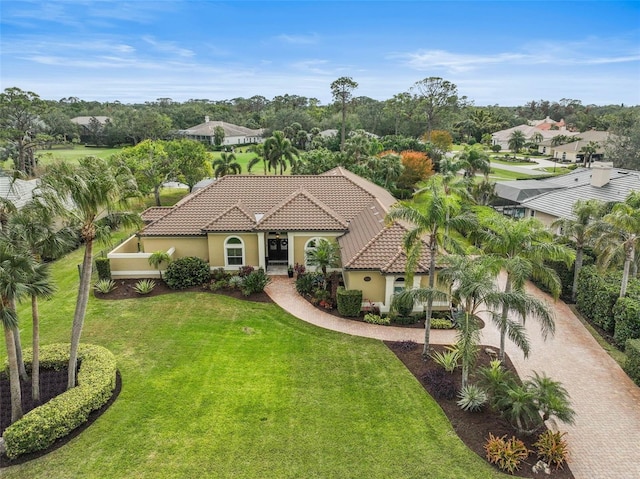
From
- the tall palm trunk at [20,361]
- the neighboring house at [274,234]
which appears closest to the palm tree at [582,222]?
the neighboring house at [274,234]

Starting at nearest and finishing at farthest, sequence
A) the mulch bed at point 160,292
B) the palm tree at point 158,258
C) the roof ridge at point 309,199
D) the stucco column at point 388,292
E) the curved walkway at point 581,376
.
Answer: the curved walkway at point 581,376, the stucco column at point 388,292, the mulch bed at point 160,292, the palm tree at point 158,258, the roof ridge at point 309,199

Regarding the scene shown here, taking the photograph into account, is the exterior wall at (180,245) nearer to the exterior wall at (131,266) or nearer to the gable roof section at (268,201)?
the gable roof section at (268,201)

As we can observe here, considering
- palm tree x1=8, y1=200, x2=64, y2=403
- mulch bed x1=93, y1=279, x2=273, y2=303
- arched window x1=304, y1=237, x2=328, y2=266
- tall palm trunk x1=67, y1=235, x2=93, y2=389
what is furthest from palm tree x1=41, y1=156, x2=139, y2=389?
arched window x1=304, y1=237, x2=328, y2=266

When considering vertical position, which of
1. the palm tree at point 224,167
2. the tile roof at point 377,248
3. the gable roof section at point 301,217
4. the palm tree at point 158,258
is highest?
the palm tree at point 224,167

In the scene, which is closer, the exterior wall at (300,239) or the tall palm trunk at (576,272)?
the tall palm trunk at (576,272)

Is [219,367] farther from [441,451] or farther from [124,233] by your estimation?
[124,233]

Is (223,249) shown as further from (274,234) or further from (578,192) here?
(578,192)

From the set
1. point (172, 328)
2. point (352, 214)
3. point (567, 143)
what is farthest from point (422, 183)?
point (567, 143)
